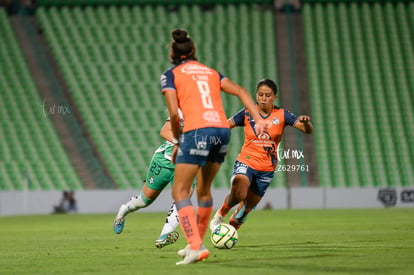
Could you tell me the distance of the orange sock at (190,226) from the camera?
6.97 meters

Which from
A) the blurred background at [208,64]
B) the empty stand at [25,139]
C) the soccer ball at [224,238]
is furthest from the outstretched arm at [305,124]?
the empty stand at [25,139]

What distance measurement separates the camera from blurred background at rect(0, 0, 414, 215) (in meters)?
23.4

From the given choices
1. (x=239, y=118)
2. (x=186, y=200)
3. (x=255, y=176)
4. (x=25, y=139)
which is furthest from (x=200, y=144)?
→ (x=25, y=139)

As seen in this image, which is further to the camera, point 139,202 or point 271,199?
point 271,199

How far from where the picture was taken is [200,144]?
23.1ft

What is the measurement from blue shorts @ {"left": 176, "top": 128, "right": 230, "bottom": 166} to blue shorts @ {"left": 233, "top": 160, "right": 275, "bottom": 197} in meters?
3.09

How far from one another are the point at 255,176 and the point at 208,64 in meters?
16.1

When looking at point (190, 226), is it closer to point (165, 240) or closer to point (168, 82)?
point (168, 82)

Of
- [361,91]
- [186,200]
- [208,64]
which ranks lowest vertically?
[186,200]

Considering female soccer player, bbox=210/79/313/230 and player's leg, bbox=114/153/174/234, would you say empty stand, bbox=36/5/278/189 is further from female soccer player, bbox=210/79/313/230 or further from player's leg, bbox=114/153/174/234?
player's leg, bbox=114/153/174/234

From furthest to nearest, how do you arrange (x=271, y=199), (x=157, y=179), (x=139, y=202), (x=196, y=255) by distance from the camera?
(x=271, y=199), (x=139, y=202), (x=157, y=179), (x=196, y=255)

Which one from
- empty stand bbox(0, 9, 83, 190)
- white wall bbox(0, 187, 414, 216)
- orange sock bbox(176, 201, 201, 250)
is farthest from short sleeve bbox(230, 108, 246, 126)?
empty stand bbox(0, 9, 83, 190)

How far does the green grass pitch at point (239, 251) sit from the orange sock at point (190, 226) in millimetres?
202

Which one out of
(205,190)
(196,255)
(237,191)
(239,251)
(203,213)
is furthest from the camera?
(237,191)
